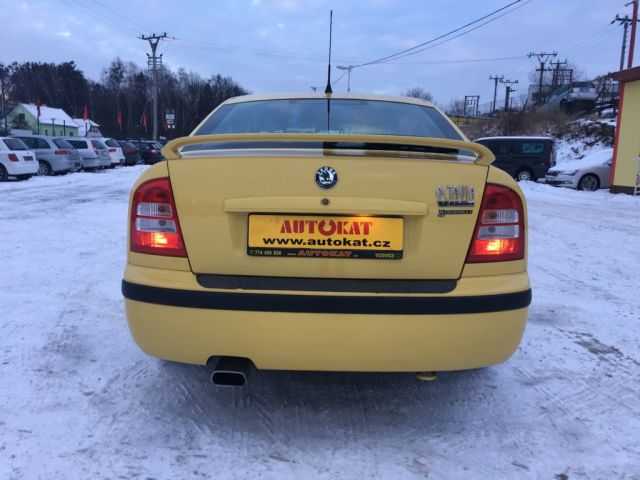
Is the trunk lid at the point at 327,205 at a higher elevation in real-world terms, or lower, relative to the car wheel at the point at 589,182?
higher

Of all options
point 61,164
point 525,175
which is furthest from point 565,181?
point 61,164

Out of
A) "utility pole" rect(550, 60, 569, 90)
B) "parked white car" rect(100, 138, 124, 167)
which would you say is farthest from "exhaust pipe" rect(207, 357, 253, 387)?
"utility pole" rect(550, 60, 569, 90)

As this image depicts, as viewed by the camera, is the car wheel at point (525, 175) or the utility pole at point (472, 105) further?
the utility pole at point (472, 105)

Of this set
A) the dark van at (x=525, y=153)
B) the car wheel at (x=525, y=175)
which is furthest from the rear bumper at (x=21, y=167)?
the car wheel at (x=525, y=175)

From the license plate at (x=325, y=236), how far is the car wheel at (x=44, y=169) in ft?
66.2

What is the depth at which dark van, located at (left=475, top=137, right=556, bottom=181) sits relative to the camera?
21234 mm

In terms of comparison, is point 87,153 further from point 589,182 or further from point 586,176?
point 589,182

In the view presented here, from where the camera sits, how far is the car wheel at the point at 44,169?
64.8 feet

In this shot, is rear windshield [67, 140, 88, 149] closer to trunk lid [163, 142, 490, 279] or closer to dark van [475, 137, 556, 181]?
dark van [475, 137, 556, 181]

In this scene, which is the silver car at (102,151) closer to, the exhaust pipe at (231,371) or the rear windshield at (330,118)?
the rear windshield at (330,118)

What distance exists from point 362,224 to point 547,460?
1259 millimetres

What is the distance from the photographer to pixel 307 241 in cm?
220

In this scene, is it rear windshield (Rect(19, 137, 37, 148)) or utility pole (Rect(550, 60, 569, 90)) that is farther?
utility pole (Rect(550, 60, 569, 90))

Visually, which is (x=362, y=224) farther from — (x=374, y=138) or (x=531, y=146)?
(x=531, y=146)
